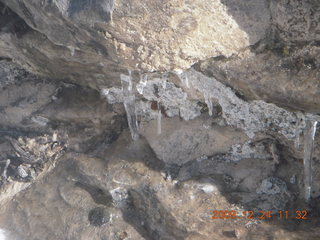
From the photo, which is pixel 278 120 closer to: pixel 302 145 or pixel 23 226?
pixel 302 145

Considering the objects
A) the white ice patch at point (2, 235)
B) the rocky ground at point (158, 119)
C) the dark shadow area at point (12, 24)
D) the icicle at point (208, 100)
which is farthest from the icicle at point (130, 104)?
the white ice patch at point (2, 235)

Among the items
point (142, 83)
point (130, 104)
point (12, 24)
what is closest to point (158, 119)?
point (130, 104)

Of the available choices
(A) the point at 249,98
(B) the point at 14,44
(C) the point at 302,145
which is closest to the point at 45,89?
(B) the point at 14,44

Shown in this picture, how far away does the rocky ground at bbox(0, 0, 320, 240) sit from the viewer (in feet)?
7.06

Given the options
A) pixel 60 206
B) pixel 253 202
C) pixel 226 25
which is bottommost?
pixel 60 206

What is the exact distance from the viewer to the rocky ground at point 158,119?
2.15 metres

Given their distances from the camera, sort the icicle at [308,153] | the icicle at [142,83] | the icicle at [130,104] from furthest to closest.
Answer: the icicle at [130,104] → the icicle at [142,83] → the icicle at [308,153]

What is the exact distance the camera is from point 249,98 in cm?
260

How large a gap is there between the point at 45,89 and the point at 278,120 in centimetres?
252
